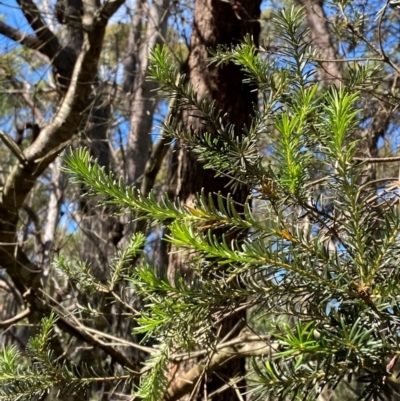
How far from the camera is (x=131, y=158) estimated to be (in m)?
3.84

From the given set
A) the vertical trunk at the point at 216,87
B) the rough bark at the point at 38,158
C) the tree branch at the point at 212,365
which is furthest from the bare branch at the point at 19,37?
the tree branch at the point at 212,365

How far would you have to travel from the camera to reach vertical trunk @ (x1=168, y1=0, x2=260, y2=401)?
1.78 m

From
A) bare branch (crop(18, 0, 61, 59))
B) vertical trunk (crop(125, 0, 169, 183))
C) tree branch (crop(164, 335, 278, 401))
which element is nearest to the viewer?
tree branch (crop(164, 335, 278, 401))

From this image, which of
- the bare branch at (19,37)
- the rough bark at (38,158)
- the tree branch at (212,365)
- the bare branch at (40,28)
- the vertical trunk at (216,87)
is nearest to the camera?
the tree branch at (212,365)

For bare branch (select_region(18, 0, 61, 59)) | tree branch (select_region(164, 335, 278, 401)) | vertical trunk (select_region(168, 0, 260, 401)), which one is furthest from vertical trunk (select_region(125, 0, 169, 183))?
tree branch (select_region(164, 335, 278, 401))

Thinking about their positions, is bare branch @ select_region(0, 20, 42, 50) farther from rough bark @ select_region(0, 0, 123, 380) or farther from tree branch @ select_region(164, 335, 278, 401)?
tree branch @ select_region(164, 335, 278, 401)

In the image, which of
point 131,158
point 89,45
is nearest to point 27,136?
point 131,158

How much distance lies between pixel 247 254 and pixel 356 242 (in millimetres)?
113

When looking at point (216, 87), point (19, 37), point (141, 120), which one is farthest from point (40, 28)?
point (216, 87)

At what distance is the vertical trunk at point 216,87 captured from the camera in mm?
1784

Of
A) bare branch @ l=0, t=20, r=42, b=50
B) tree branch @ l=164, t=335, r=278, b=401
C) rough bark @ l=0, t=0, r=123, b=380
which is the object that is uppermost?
bare branch @ l=0, t=20, r=42, b=50

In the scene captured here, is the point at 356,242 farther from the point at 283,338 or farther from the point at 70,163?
the point at 70,163

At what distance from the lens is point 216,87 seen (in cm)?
198

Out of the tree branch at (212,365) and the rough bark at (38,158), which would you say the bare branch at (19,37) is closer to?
the rough bark at (38,158)
